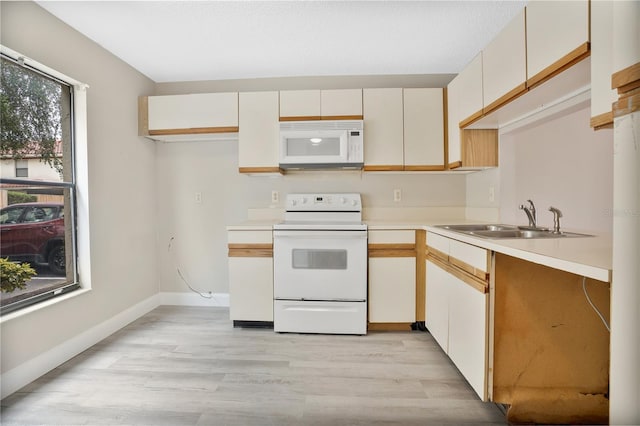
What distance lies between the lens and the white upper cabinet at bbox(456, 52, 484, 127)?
6.28 ft

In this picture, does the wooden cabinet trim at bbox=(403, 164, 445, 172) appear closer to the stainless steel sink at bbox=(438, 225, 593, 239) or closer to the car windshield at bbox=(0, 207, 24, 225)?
the stainless steel sink at bbox=(438, 225, 593, 239)

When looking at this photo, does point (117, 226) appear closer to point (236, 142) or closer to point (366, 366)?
point (236, 142)

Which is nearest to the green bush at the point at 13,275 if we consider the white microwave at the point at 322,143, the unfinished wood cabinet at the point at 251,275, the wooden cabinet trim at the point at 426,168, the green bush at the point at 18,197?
the green bush at the point at 18,197

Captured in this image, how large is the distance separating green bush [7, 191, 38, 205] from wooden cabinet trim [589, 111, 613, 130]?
2.79 m

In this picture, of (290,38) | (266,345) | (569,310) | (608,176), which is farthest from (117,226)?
(608,176)

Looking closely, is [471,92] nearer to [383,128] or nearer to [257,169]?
[383,128]

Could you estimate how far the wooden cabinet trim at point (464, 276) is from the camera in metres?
1.42

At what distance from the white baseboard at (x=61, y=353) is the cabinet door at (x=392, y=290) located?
2.03 m

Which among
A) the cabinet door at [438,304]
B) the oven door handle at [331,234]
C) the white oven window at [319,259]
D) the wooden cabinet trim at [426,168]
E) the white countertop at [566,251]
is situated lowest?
the cabinet door at [438,304]

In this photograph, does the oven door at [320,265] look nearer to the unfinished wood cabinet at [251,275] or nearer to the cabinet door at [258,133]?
the unfinished wood cabinet at [251,275]

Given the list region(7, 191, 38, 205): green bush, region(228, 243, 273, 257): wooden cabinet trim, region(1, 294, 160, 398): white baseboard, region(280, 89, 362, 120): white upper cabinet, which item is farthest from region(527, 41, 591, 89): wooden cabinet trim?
region(1, 294, 160, 398): white baseboard

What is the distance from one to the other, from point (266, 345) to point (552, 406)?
1.65 meters

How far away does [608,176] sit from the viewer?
4.77 ft

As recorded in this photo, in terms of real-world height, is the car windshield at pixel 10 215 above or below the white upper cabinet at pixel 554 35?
below
